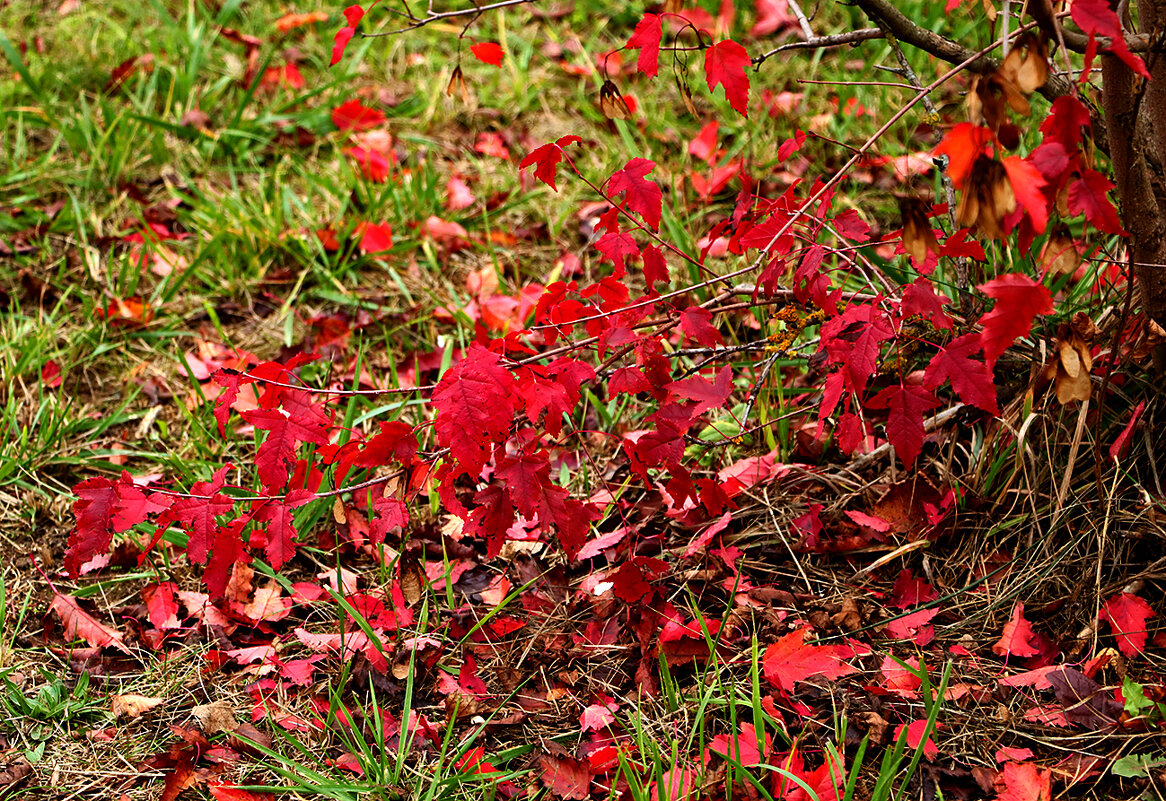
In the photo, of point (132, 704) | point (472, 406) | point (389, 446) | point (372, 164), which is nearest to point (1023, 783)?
point (472, 406)

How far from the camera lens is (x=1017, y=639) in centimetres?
175

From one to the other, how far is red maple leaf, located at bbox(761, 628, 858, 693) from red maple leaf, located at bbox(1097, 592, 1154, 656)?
0.45 meters

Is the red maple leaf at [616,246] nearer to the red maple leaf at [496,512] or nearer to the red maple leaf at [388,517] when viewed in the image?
the red maple leaf at [496,512]

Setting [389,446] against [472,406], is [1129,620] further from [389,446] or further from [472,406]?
[389,446]

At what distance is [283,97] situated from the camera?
11.3ft

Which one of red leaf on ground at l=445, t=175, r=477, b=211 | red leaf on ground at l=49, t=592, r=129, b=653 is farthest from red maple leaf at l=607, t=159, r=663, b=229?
red leaf on ground at l=445, t=175, r=477, b=211

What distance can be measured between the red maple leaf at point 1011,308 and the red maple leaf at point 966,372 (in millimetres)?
209

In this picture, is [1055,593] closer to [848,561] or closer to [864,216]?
[848,561]

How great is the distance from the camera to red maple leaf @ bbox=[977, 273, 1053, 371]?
3.88 feet

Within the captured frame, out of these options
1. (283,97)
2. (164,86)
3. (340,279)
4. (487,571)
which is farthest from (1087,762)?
(164,86)

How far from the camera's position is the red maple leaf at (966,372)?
4.67 ft

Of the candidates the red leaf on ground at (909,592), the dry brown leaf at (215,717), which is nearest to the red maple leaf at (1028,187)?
the red leaf on ground at (909,592)

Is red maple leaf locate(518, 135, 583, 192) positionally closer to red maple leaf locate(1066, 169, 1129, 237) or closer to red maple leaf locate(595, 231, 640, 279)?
red maple leaf locate(595, 231, 640, 279)

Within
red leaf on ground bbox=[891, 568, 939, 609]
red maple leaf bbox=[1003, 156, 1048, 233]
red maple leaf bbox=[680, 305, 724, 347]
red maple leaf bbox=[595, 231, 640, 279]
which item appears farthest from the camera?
red leaf on ground bbox=[891, 568, 939, 609]
